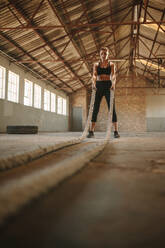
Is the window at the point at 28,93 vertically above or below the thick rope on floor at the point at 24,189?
above

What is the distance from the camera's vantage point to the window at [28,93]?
37.1 feet

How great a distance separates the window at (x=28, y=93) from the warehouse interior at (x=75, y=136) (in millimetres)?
56

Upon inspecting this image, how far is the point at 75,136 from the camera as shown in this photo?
Result: 5.02m

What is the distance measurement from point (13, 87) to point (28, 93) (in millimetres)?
1697

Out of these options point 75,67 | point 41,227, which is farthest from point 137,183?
point 75,67

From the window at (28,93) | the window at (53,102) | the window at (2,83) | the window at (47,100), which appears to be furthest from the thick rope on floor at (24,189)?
the window at (53,102)

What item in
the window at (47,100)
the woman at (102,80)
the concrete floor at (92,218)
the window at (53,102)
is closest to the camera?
the concrete floor at (92,218)

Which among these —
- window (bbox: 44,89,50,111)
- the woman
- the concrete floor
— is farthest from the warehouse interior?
the woman

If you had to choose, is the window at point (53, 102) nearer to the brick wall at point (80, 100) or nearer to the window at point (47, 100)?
the window at point (47, 100)

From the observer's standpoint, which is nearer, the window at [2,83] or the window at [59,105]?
the window at [2,83]

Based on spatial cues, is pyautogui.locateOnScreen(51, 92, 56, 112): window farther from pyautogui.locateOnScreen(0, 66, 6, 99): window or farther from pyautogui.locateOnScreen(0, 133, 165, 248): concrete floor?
pyautogui.locateOnScreen(0, 133, 165, 248): concrete floor

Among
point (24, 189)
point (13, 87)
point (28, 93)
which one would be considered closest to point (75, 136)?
point (24, 189)

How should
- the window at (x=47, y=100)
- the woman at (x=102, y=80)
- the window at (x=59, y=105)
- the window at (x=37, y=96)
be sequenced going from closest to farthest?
the woman at (x=102, y=80) → the window at (x=37, y=96) → the window at (x=47, y=100) → the window at (x=59, y=105)

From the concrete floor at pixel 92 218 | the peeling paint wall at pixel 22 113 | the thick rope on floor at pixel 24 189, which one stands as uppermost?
the peeling paint wall at pixel 22 113
